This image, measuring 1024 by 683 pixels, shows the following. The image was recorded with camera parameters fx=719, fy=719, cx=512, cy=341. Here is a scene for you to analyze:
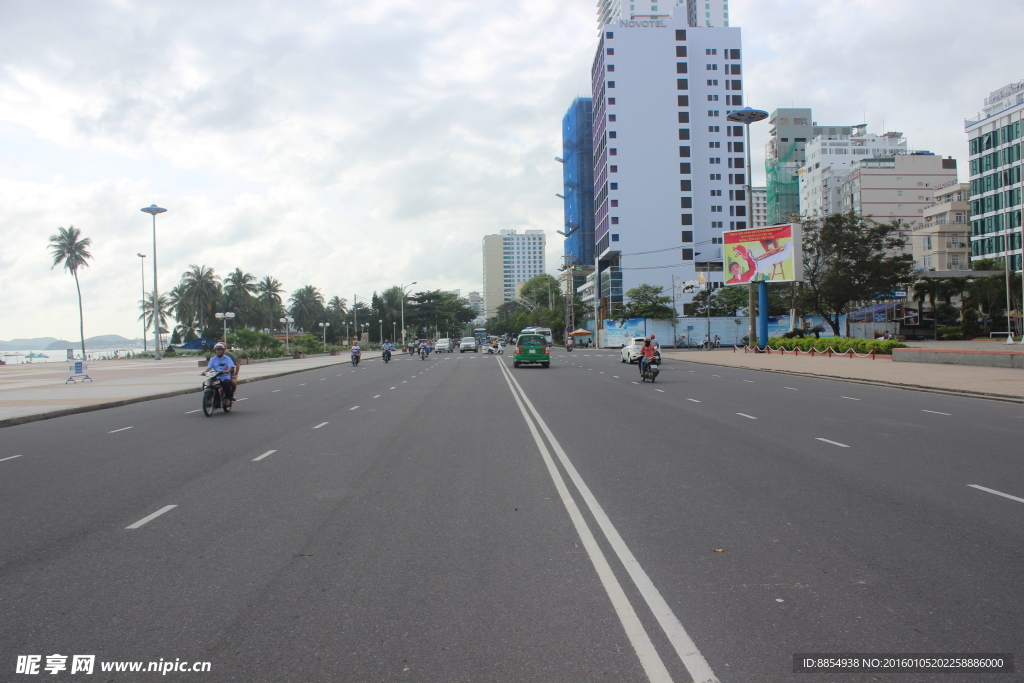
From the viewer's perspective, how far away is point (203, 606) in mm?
4371

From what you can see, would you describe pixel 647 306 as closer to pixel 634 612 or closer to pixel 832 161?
pixel 832 161

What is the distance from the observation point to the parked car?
3716 cm

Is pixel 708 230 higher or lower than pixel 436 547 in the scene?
higher

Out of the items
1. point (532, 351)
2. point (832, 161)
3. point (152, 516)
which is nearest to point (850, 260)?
point (532, 351)

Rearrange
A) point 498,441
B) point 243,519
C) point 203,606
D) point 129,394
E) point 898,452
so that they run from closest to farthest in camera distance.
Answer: point 203,606 → point 243,519 → point 898,452 → point 498,441 → point 129,394

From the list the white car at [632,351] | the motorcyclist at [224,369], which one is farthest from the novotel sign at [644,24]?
the motorcyclist at [224,369]

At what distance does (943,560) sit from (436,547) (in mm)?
3648

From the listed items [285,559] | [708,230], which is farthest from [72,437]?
[708,230]

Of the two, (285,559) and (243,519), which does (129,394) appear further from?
(285,559)

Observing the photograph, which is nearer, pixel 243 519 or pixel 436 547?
pixel 436 547

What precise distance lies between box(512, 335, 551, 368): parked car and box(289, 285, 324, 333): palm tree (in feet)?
311

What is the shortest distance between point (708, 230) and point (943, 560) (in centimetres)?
10936

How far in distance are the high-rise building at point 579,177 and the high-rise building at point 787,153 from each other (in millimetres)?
36888

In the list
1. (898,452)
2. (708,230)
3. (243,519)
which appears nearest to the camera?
(243,519)
